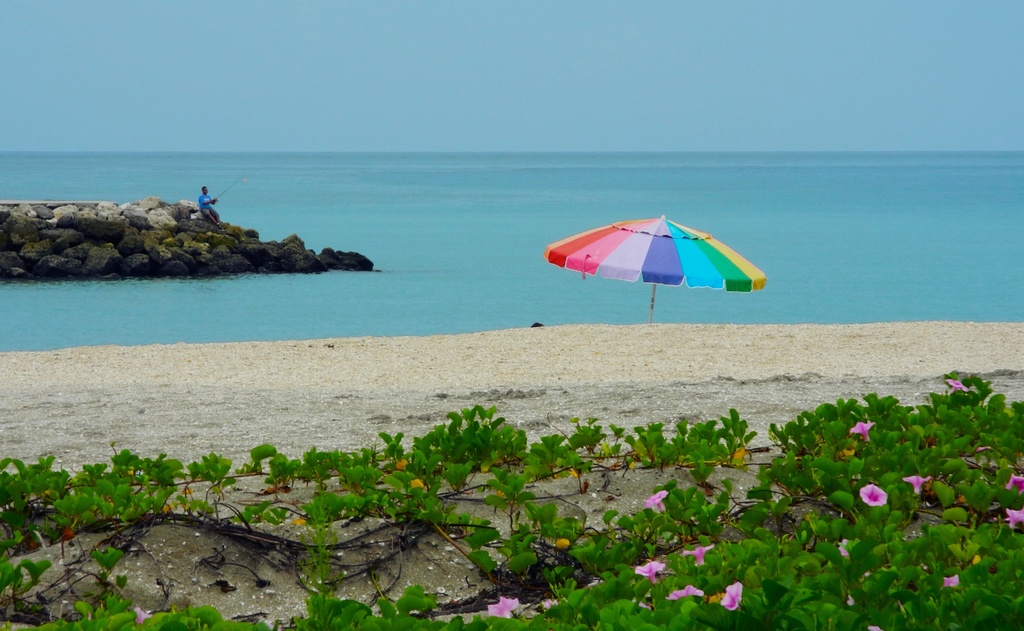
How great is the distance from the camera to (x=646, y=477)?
4.00 metres

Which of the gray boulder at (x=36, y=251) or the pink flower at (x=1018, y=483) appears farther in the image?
the gray boulder at (x=36, y=251)

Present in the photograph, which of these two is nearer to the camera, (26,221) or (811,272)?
(26,221)

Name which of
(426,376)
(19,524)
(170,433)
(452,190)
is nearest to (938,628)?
(19,524)

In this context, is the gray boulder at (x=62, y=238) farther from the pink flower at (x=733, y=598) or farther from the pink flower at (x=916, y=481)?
the pink flower at (x=733, y=598)

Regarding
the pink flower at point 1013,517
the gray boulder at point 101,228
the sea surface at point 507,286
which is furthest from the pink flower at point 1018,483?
the gray boulder at point 101,228

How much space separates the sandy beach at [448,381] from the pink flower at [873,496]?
6.82 feet

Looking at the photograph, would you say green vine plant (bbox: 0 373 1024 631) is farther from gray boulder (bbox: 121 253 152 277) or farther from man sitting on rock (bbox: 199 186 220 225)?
man sitting on rock (bbox: 199 186 220 225)

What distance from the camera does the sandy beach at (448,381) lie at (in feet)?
19.5

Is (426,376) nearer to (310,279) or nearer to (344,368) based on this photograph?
(344,368)

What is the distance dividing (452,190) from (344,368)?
71.3m

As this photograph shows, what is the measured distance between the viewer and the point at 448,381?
9.29 m

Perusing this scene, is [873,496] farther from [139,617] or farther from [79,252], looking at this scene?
[79,252]

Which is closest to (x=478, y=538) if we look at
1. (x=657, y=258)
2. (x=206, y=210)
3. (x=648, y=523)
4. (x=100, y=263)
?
(x=648, y=523)

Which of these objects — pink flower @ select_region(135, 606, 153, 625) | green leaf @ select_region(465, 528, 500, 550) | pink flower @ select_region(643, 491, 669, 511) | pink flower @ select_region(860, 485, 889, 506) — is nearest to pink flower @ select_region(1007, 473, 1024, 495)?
pink flower @ select_region(860, 485, 889, 506)
